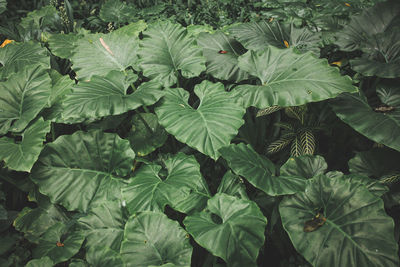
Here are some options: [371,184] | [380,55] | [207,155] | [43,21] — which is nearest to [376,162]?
[371,184]

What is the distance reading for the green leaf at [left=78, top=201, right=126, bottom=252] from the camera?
1.38 m

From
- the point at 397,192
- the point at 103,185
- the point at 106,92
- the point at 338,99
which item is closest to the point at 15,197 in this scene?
the point at 103,185

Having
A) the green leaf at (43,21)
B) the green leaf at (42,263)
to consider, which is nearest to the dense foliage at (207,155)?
the green leaf at (42,263)

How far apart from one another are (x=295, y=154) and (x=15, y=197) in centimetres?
173

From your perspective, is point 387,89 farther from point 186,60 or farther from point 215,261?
point 215,261

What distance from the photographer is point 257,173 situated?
128cm

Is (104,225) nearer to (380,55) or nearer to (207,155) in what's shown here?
(207,155)

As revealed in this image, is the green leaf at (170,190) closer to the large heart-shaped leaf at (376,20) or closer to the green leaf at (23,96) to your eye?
the green leaf at (23,96)

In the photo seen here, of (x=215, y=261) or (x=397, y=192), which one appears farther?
(x=397, y=192)

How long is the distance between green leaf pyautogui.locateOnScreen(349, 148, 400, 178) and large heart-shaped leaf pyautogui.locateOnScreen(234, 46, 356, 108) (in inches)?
15.7

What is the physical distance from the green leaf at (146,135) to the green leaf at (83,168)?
188 millimetres

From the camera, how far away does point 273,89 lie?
152 centimetres

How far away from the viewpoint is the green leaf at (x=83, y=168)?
1.46m

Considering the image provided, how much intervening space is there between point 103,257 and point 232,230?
0.57 m
